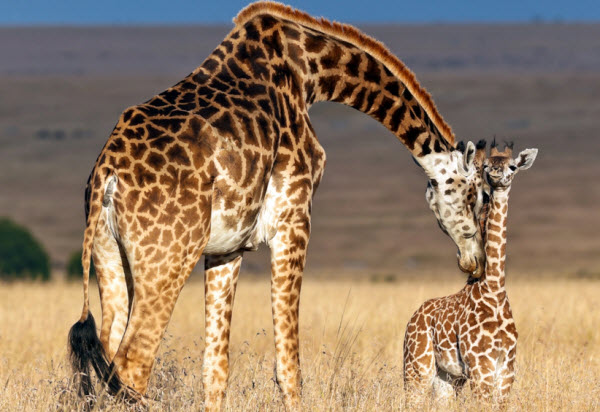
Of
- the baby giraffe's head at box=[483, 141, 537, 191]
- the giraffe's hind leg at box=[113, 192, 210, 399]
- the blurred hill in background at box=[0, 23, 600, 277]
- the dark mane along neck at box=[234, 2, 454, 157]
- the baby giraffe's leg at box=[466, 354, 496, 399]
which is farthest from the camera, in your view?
the blurred hill in background at box=[0, 23, 600, 277]

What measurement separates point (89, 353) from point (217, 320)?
4.78 ft

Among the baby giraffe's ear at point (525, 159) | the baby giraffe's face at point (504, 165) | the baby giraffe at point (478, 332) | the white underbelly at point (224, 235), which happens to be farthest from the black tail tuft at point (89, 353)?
the baby giraffe's ear at point (525, 159)

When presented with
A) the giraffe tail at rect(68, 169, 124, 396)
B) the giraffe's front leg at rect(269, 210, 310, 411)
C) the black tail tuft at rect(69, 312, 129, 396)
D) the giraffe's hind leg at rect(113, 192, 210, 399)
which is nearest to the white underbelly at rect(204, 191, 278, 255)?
the giraffe's front leg at rect(269, 210, 310, 411)

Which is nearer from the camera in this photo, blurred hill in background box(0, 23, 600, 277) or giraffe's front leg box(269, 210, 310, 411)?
giraffe's front leg box(269, 210, 310, 411)

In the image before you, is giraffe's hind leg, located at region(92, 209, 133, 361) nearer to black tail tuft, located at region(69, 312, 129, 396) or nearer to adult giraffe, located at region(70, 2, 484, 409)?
adult giraffe, located at region(70, 2, 484, 409)

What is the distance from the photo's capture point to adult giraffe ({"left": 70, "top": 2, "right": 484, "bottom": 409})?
20.2ft

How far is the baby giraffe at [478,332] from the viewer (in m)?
7.45

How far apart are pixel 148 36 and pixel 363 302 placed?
123 meters

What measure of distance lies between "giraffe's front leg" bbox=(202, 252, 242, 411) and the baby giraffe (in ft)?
A: 4.91

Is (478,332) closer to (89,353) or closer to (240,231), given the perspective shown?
(240,231)

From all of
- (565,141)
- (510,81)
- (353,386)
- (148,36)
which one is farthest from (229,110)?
(148,36)

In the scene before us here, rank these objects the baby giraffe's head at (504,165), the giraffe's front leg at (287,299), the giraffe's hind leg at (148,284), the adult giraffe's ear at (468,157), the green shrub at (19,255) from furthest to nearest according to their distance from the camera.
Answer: the green shrub at (19,255) → the adult giraffe's ear at (468,157) → the baby giraffe's head at (504,165) → the giraffe's front leg at (287,299) → the giraffe's hind leg at (148,284)

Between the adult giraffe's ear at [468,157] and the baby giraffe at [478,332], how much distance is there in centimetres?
18

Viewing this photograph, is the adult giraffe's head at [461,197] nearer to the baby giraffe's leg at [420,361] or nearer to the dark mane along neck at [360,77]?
the dark mane along neck at [360,77]
